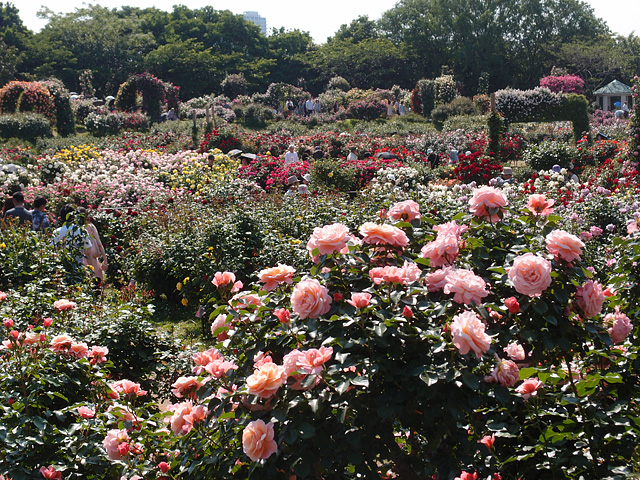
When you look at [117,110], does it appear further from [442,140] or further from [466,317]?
[466,317]

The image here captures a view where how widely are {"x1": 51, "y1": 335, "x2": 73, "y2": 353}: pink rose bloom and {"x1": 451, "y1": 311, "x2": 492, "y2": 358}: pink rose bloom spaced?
195 cm

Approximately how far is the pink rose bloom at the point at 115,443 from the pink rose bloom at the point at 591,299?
1.74m

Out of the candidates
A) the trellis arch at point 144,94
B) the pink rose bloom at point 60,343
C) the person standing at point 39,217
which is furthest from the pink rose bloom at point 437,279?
the trellis arch at point 144,94

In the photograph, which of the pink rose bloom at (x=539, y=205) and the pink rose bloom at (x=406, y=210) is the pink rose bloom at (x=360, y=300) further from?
the pink rose bloom at (x=539, y=205)

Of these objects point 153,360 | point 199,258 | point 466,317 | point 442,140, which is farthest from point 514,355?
point 442,140

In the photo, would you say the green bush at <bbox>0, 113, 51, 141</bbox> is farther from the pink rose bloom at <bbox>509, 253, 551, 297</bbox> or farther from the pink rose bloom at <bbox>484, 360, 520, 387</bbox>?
the pink rose bloom at <bbox>509, 253, 551, 297</bbox>

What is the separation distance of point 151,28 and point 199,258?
46647 mm

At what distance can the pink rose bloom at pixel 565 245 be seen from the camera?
5.85 ft

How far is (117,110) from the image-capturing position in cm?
2544

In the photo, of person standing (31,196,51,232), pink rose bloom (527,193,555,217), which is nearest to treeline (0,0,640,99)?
person standing (31,196,51,232)

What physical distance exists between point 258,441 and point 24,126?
69.2 feet

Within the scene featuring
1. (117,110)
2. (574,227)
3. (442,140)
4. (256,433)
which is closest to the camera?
(256,433)

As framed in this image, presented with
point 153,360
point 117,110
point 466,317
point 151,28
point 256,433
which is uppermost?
point 151,28

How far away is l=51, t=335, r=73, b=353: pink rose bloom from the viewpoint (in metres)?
2.68
